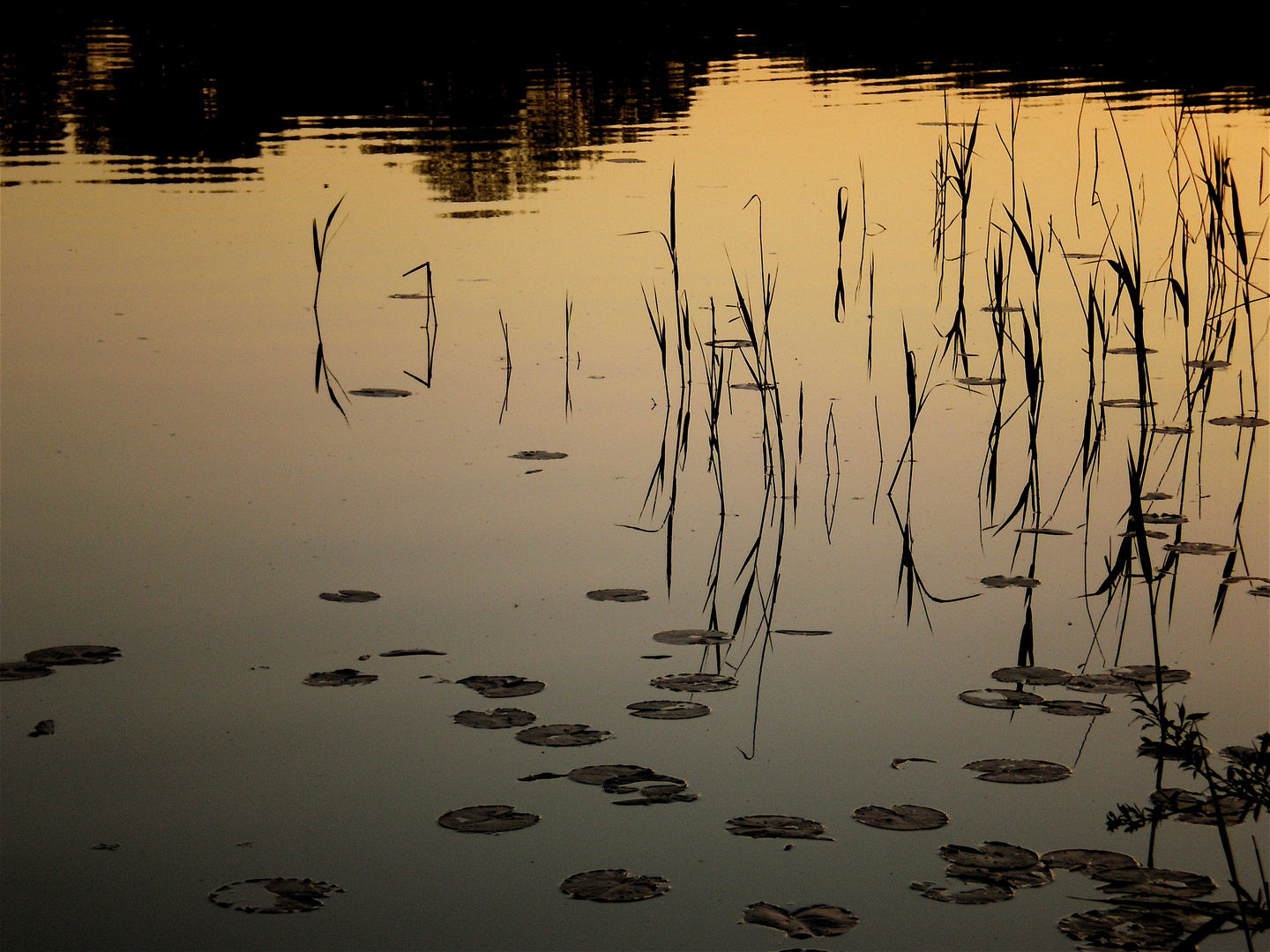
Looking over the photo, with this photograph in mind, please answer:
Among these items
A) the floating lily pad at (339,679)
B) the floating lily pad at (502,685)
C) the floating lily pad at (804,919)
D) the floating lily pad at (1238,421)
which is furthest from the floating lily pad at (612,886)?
A: the floating lily pad at (1238,421)

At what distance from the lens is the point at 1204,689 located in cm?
323

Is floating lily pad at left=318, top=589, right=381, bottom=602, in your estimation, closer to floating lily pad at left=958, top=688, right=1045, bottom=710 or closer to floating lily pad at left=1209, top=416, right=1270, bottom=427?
floating lily pad at left=958, top=688, right=1045, bottom=710

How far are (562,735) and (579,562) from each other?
1016 millimetres

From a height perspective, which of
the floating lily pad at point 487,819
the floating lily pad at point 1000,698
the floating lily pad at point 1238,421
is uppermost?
the floating lily pad at point 1238,421

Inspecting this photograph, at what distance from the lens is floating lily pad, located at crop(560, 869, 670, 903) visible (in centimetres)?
245

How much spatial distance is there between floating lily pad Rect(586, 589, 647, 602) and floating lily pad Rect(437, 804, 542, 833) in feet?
3.40

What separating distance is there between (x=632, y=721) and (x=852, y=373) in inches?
110

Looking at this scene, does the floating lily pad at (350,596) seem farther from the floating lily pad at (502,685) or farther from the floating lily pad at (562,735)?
the floating lily pad at (562,735)

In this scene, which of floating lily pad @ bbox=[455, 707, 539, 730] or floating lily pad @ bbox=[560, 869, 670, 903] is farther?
floating lily pad @ bbox=[455, 707, 539, 730]

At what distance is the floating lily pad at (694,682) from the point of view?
10.5 feet

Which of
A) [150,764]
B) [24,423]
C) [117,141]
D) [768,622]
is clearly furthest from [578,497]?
[117,141]

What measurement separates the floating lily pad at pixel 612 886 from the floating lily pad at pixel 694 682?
28.7 inches

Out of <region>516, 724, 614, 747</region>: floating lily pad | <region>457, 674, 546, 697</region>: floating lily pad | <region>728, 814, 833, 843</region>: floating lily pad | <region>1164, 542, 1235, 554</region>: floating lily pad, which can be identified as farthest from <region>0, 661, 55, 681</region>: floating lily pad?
<region>1164, 542, 1235, 554</region>: floating lily pad

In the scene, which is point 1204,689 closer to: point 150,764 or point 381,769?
point 381,769
